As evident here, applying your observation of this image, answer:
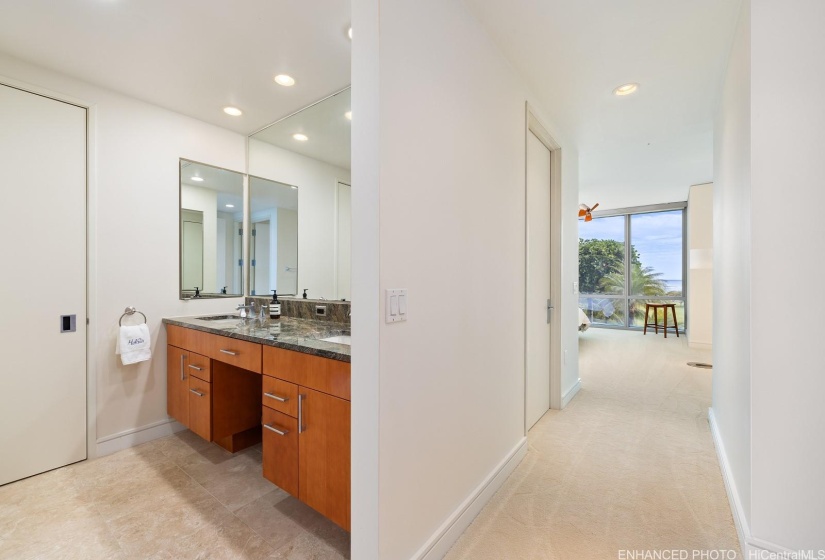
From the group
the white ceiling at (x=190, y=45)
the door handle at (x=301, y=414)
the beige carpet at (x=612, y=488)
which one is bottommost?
the beige carpet at (x=612, y=488)

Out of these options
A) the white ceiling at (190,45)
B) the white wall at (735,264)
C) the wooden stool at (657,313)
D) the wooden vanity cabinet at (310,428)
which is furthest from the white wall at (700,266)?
the wooden vanity cabinet at (310,428)

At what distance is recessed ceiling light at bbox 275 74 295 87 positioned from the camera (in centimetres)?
229

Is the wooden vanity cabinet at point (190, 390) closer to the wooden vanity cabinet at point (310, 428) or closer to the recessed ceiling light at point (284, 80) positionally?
the wooden vanity cabinet at point (310, 428)

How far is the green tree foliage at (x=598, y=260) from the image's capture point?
8.12 m

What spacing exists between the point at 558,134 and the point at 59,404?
422 centimetres

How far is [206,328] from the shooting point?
2.28m

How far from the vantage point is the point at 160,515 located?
70.3 inches

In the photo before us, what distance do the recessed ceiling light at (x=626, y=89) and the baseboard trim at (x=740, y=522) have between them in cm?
246

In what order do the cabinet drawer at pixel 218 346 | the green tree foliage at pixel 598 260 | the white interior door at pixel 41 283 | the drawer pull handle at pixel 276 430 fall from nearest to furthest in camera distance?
the drawer pull handle at pixel 276 430
the cabinet drawer at pixel 218 346
the white interior door at pixel 41 283
the green tree foliage at pixel 598 260

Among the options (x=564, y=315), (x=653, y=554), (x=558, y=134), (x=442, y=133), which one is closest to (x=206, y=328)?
(x=442, y=133)

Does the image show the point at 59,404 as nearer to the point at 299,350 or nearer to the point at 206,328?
the point at 206,328

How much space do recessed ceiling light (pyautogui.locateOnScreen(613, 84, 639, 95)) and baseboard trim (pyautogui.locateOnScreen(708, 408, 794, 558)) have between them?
2456 mm

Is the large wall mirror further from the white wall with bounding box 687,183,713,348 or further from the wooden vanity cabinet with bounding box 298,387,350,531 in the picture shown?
the white wall with bounding box 687,183,713,348

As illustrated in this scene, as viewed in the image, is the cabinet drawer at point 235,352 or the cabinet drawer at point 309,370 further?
the cabinet drawer at point 235,352
